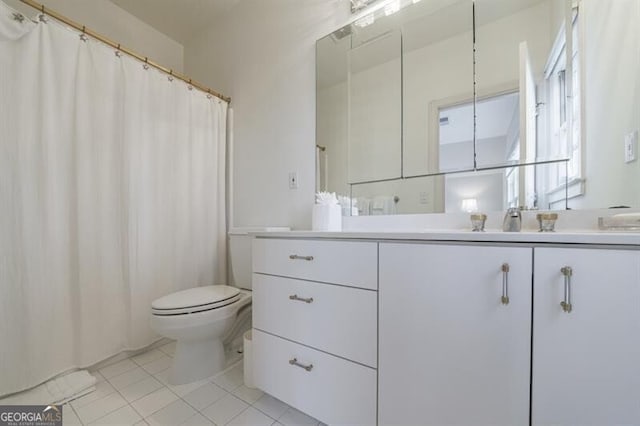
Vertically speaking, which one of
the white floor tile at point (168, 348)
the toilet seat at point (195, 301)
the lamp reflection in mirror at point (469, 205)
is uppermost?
the lamp reflection in mirror at point (469, 205)

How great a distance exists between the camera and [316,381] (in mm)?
911

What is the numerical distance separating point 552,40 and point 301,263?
1295 mm

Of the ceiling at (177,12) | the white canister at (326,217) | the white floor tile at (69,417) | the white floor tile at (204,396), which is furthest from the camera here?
the ceiling at (177,12)

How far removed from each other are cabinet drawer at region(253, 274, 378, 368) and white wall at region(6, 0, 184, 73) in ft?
7.02

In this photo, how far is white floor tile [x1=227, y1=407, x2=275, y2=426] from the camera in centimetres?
101

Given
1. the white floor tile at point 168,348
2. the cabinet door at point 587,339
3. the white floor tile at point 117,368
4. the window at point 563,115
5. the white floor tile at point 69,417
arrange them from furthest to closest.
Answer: the white floor tile at point 168,348
the white floor tile at point 117,368
the white floor tile at point 69,417
the window at point 563,115
the cabinet door at point 587,339

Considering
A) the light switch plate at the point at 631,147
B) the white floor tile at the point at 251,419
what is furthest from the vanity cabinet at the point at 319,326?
the light switch plate at the point at 631,147

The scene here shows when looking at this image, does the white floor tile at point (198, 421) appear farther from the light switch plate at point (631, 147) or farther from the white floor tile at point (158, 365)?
the light switch plate at point (631, 147)

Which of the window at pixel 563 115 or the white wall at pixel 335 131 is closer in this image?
the window at pixel 563 115

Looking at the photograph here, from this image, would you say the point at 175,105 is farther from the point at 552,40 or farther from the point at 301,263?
the point at 552,40

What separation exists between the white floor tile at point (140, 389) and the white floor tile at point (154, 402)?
32 millimetres

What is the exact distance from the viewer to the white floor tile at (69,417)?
1.00 meters

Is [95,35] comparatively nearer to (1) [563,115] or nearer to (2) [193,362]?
(2) [193,362]

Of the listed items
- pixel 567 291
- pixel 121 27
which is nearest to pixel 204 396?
pixel 567 291
